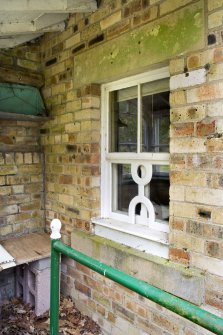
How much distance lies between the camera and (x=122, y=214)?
2.55m

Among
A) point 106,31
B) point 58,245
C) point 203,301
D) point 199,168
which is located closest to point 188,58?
point 199,168

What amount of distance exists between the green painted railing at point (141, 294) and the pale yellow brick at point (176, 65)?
1.27 metres

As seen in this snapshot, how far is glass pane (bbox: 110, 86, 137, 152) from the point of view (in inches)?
95.4

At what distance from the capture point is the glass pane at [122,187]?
248 cm

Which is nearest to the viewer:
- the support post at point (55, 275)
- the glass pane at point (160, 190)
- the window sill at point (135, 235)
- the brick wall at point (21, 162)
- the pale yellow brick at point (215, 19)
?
the support post at point (55, 275)

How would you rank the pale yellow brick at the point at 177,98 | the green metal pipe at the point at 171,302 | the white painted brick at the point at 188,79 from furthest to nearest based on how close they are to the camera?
the pale yellow brick at the point at 177,98, the white painted brick at the point at 188,79, the green metal pipe at the point at 171,302

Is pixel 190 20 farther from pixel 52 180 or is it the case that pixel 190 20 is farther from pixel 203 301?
pixel 52 180

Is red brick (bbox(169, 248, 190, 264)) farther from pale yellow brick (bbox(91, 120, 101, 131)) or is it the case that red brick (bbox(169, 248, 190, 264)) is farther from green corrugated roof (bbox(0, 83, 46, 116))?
green corrugated roof (bbox(0, 83, 46, 116))

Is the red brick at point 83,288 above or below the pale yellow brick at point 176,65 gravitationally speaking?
below

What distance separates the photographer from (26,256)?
8.69ft

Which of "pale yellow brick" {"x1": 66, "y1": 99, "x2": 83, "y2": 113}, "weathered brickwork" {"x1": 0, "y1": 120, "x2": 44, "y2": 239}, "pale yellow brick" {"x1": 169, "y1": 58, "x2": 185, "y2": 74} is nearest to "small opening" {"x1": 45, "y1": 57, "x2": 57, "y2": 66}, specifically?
"pale yellow brick" {"x1": 66, "y1": 99, "x2": 83, "y2": 113}

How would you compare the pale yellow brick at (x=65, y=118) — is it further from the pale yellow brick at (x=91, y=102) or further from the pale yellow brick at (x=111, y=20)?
the pale yellow brick at (x=111, y=20)

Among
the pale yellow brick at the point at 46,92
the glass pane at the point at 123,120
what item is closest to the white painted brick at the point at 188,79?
the glass pane at the point at 123,120

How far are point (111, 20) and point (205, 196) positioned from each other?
163 centimetres
